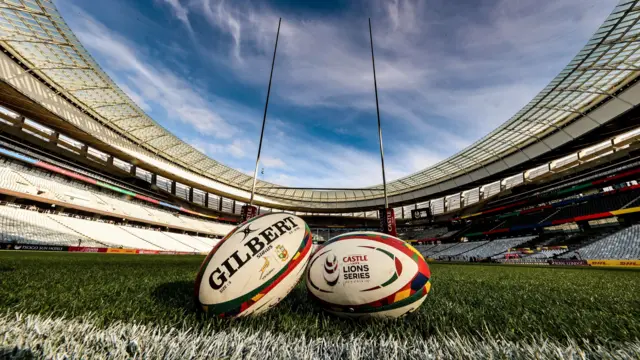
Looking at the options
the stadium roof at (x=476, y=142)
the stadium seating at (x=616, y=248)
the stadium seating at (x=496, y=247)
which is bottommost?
the stadium seating at (x=496, y=247)

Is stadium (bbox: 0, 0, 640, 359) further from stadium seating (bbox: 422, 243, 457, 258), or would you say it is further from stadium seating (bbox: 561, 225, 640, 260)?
stadium seating (bbox: 422, 243, 457, 258)

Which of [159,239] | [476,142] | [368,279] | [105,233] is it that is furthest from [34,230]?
[476,142]

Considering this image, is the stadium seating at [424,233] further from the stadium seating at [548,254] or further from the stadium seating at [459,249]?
the stadium seating at [548,254]

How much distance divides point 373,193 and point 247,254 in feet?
158

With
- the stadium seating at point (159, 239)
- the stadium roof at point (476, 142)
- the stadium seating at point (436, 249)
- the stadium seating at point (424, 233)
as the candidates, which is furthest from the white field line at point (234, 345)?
the stadium seating at point (424, 233)

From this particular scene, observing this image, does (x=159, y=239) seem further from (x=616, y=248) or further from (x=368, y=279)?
(x=616, y=248)

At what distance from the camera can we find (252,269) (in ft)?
7.42

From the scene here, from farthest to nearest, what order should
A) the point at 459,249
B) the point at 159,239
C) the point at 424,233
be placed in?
the point at 424,233
the point at 459,249
the point at 159,239

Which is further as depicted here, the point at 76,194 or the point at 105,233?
the point at 76,194

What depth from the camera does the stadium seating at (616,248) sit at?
18125 millimetres

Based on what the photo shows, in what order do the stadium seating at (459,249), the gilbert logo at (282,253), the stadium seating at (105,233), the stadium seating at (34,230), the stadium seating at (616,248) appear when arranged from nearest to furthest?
the gilbert logo at (282,253)
the stadium seating at (34,230)
the stadium seating at (616,248)
the stadium seating at (105,233)
the stadium seating at (459,249)

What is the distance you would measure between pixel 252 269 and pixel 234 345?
2.39 feet

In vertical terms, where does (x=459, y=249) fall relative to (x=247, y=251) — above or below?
below

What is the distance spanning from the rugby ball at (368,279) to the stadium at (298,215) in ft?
0.50
